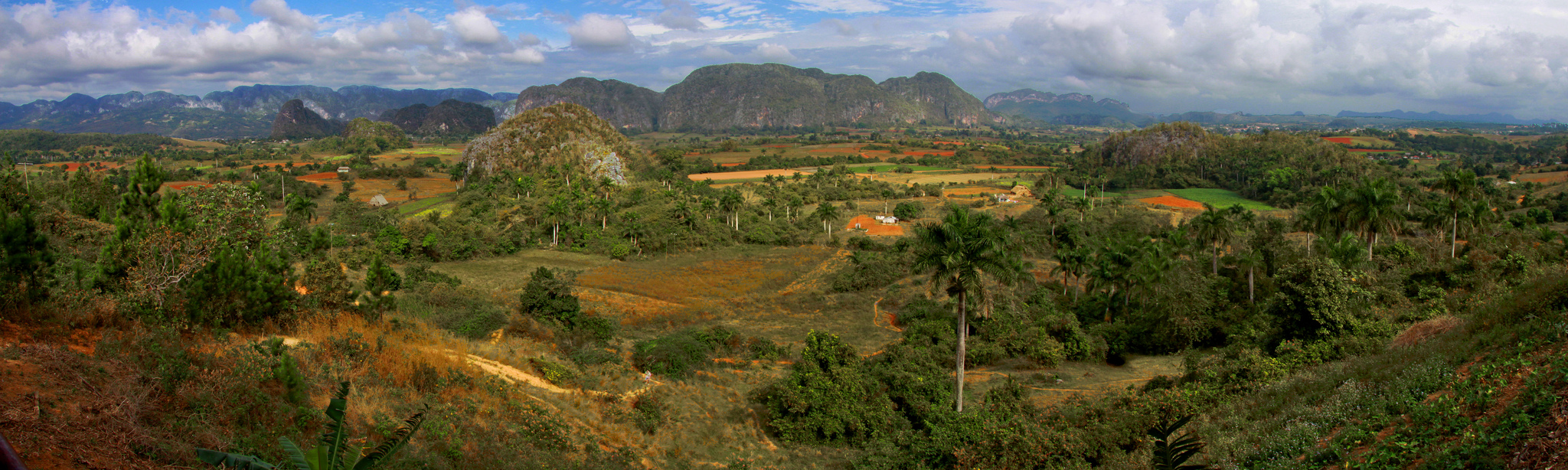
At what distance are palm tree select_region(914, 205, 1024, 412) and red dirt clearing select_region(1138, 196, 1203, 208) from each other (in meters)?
59.3

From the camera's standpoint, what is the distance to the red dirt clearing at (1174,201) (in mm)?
67875

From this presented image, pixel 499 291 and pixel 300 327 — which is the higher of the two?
pixel 300 327

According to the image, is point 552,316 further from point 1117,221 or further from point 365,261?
point 1117,221

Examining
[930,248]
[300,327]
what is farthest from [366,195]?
[930,248]

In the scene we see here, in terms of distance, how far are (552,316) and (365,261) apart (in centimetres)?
1762

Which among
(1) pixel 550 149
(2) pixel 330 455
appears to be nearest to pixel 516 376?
Result: (2) pixel 330 455

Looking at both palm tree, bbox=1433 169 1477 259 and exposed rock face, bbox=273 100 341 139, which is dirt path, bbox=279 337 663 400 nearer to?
palm tree, bbox=1433 169 1477 259

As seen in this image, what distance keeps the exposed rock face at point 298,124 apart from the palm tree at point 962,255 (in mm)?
188613

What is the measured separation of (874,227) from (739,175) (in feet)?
132

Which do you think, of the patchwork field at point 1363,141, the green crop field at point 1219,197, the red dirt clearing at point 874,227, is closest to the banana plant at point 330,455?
the red dirt clearing at point 874,227

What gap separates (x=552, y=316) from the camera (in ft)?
75.0

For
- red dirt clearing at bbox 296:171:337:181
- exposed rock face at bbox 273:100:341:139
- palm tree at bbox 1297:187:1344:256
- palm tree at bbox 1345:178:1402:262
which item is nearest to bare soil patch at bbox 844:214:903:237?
palm tree at bbox 1297:187:1344:256

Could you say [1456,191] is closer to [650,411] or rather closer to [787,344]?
[787,344]

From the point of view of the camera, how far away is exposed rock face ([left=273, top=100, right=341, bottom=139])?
567 feet
